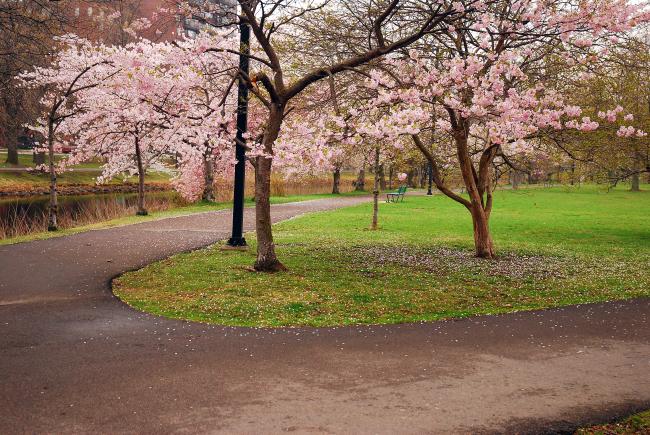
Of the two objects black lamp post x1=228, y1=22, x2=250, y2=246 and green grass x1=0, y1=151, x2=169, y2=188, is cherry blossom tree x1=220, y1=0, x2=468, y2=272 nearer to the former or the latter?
black lamp post x1=228, y1=22, x2=250, y2=246

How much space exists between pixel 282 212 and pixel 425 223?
7.39m

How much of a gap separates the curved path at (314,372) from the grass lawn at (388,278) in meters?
0.85

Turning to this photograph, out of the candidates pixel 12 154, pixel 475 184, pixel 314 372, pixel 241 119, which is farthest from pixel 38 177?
pixel 314 372

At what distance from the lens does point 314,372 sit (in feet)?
20.2

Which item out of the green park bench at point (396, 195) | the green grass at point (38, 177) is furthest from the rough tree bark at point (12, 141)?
the green park bench at point (396, 195)

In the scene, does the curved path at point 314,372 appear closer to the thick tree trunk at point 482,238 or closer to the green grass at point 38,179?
the thick tree trunk at point 482,238

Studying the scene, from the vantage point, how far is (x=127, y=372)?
609 cm

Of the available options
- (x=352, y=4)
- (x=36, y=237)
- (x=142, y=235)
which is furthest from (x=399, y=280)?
(x=36, y=237)

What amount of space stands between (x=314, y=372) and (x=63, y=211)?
90.5 feet

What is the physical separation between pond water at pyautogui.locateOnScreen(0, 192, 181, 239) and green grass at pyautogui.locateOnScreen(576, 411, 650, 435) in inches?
764

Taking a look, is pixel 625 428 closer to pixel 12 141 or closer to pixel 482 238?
pixel 482 238

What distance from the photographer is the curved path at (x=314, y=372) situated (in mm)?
4980

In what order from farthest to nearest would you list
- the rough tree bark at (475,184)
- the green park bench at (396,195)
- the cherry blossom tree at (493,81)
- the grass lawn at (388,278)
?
the green park bench at (396,195) → the rough tree bark at (475,184) → the cherry blossom tree at (493,81) → the grass lawn at (388,278)

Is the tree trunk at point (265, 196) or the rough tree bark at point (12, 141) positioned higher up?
the rough tree bark at point (12, 141)
